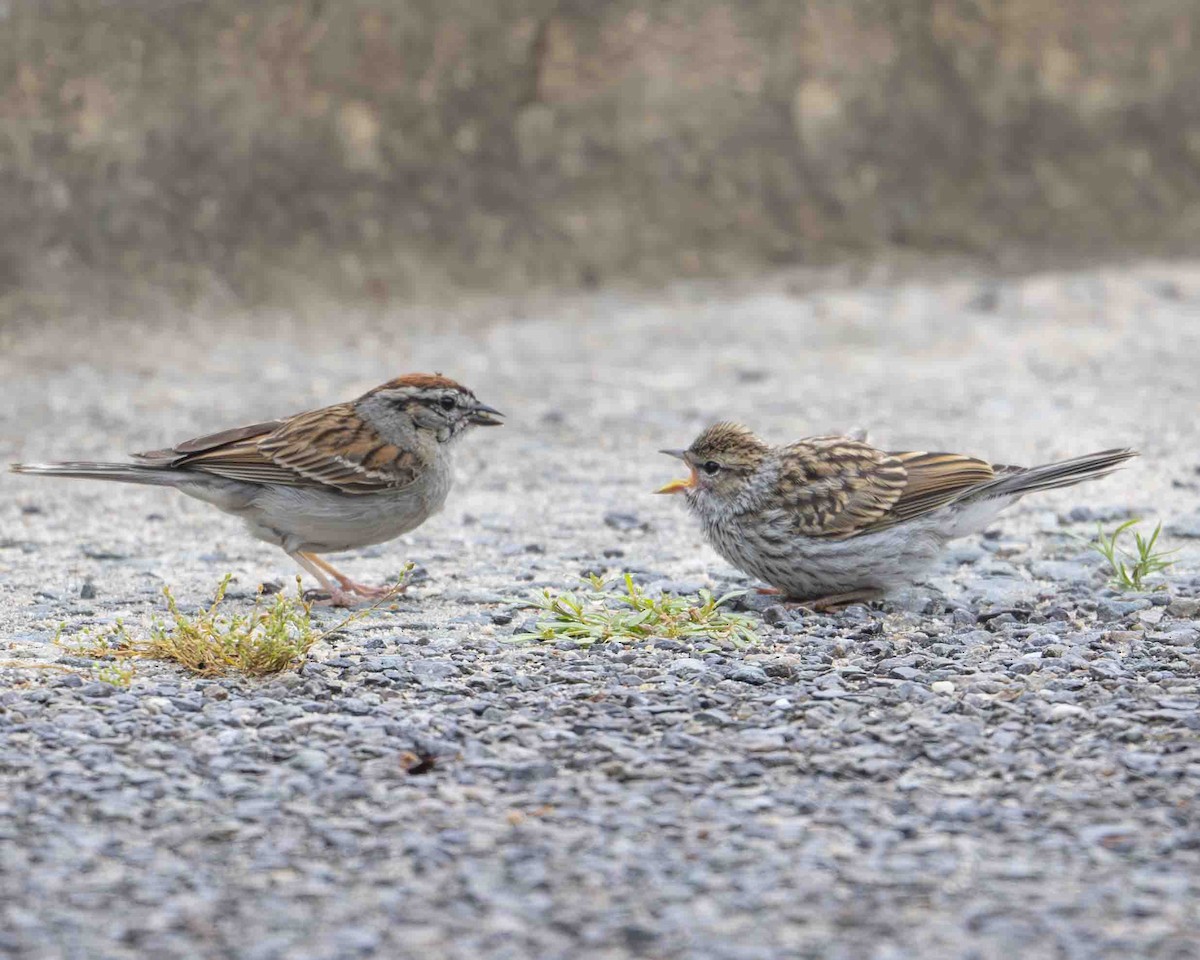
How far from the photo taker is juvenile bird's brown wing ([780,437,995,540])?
22.2 feet

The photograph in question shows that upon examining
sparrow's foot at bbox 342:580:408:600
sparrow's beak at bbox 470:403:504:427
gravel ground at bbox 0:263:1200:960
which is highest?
sparrow's beak at bbox 470:403:504:427

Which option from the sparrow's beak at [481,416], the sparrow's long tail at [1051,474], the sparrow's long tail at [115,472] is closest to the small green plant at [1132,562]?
the sparrow's long tail at [1051,474]

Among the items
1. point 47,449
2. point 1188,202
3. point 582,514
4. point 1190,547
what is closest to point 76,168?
point 47,449

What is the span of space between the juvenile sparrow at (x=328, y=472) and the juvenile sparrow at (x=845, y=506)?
1.12 m

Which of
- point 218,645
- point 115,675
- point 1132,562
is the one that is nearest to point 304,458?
point 218,645

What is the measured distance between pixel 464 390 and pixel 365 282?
19.8 ft

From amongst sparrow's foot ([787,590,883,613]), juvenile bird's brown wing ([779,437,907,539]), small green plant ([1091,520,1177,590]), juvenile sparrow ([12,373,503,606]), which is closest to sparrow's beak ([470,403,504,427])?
juvenile sparrow ([12,373,503,606])

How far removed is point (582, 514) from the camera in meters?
8.75

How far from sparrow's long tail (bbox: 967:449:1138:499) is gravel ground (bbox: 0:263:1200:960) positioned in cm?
44

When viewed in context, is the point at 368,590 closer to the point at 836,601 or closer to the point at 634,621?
the point at 634,621

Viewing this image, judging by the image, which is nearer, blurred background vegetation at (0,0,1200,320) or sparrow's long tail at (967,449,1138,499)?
sparrow's long tail at (967,449,1138,499)

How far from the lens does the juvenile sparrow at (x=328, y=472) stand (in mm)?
7191

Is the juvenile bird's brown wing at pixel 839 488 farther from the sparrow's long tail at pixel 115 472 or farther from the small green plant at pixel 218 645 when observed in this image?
the sparrow's long tail at pixel 115 472

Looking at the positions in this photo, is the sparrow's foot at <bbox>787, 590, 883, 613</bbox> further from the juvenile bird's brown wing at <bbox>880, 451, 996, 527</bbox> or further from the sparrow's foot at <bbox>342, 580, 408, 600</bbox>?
the sparrow's foot at <bbox>342, 580, 408, 600</bbox>
